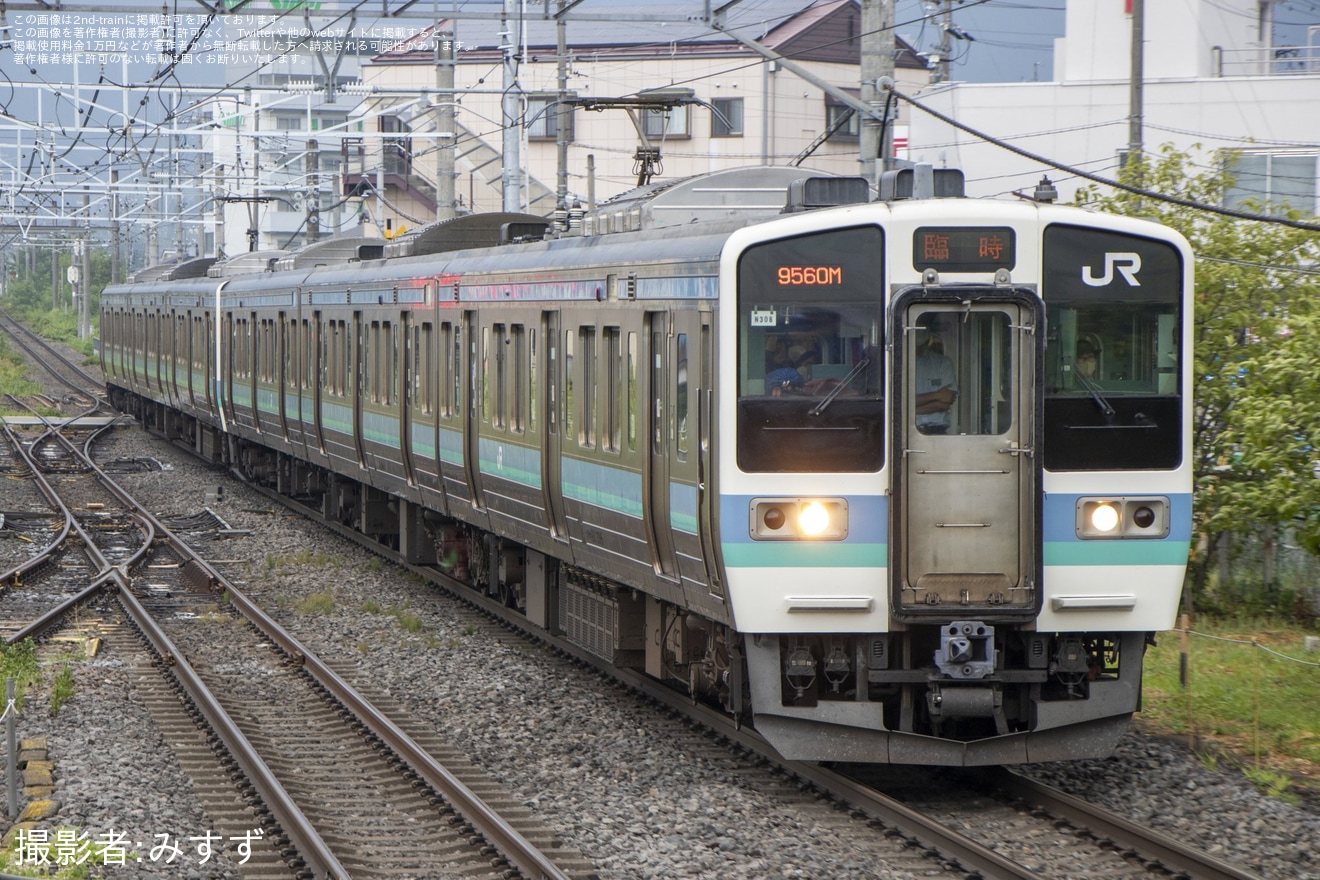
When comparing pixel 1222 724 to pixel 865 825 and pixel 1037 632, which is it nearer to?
pixel 1037 632

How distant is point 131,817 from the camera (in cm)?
771

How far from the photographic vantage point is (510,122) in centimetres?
1905

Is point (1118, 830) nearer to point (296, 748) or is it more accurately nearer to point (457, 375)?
point (296, 748)

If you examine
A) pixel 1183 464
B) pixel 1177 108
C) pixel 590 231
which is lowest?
pixel 1183 464

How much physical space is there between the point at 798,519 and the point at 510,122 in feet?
39.5

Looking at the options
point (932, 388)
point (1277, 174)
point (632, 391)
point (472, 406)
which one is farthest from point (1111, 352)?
point (1277, 174)

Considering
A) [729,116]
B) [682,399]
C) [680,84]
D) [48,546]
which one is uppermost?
[680,84]

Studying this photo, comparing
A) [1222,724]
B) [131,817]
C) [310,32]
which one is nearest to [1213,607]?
[1222,724]

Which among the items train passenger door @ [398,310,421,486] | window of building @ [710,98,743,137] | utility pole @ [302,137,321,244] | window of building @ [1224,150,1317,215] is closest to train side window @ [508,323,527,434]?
train passenger door @ [398,310,421,486]

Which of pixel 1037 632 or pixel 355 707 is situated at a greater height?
pixel 1037 632

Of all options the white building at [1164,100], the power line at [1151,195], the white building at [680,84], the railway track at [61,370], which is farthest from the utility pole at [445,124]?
the railway track at [61,370]

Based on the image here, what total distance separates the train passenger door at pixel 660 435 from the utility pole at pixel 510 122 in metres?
10.1

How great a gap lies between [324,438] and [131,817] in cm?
1052

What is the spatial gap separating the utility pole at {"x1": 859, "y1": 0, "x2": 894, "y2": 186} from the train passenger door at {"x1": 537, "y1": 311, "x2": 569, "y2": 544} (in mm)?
2295
